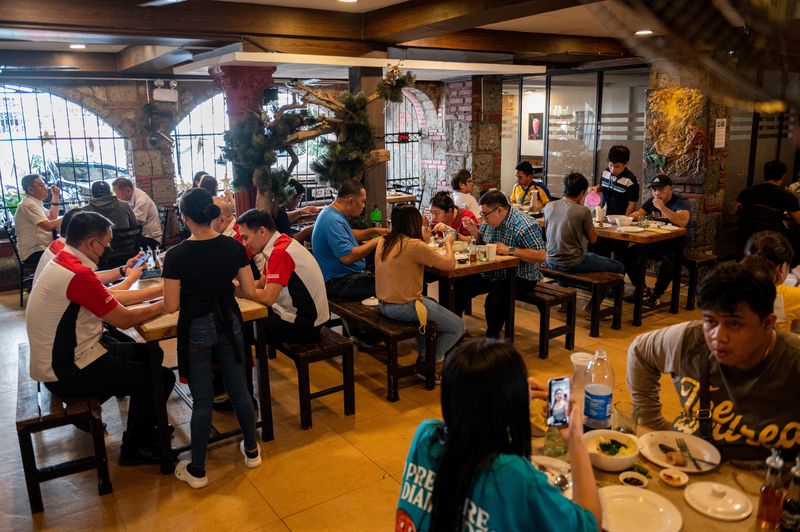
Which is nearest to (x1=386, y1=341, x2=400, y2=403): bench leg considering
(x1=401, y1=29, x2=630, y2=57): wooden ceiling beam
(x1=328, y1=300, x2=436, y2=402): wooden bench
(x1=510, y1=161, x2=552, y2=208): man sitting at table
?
(x1=328, y1=300, x2=436, y2=402): wooden bench

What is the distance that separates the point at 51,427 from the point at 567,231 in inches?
175

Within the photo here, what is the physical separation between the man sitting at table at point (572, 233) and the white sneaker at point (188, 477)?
3830 millimetres

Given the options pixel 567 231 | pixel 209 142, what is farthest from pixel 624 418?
pixel 209 142

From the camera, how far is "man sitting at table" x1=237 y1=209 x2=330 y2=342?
3.97 metres

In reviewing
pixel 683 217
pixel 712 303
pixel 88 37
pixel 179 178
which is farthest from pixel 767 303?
pixel 179 178

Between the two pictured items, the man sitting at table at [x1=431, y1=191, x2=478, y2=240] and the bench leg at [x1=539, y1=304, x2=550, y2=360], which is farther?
the man sitting at table at [x1=431, y1=191, x2=478, y2=240]

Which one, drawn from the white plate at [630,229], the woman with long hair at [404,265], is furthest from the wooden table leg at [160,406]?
the white plate at [630,229]

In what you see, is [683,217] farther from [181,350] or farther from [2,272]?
[2,272]

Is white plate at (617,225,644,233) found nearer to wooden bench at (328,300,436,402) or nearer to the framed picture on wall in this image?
wooden bench at (328,300,436,402)

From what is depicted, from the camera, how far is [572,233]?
5918mm

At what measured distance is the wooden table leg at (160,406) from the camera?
354 centimetres

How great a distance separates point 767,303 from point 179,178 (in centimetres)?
1032

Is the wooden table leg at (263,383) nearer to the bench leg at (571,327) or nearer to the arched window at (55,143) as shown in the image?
the bench leg at (571,327)

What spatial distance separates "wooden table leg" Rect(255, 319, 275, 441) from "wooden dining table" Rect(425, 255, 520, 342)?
5.37ft
